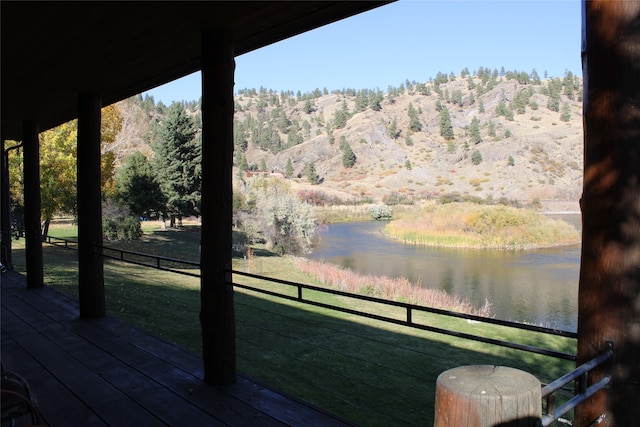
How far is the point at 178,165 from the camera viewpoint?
22.5 metres

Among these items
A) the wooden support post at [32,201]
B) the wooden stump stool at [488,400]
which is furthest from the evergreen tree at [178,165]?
the wooden stump stool at [488,400]

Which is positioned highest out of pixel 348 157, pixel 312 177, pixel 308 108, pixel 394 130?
pixel 308 108

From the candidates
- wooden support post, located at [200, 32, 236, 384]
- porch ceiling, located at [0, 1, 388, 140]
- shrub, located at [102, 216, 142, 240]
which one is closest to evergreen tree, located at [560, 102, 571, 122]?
shrub, located at [102, 216, 142, 240]

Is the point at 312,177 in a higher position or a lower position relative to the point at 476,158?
lower

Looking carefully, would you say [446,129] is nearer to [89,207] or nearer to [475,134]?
[475,134]

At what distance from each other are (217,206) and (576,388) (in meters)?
2.11

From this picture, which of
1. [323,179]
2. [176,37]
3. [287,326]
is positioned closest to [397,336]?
[287,326]

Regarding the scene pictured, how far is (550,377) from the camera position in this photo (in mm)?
6012

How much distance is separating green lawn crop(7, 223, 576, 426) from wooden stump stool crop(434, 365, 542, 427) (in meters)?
2.58

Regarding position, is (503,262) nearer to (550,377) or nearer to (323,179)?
(550,377)

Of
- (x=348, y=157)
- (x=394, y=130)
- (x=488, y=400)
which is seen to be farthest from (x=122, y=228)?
(x=394, y=130)

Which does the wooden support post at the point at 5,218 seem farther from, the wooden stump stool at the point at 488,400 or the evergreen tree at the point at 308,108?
the evergreen tree at the point at 308,108

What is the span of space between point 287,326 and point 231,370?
4652 mm

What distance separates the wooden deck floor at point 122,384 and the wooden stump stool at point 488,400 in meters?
1.61
